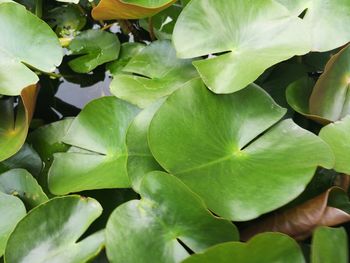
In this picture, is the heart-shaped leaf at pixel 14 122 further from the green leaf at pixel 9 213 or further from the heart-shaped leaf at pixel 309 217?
the heart-shaped leaf at pixel 309 217

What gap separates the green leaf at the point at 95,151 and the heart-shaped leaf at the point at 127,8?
175mm

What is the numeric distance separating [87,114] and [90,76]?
0.95 feet

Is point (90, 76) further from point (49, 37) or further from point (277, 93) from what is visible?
point (277, 93)

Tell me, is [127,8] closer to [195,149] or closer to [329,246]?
[195,149]

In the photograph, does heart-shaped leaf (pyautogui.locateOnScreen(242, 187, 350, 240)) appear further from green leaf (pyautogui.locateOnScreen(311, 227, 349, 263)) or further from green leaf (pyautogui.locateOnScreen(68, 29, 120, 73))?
green leaf (pyautogui.locateOnScreen(68, 29, 120, 73))

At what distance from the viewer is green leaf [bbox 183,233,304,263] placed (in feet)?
1.67

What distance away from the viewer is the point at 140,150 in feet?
2.26

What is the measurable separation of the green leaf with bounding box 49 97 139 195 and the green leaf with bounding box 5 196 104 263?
5 centimetres

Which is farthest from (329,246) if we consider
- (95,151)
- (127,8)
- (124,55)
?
(124,55)

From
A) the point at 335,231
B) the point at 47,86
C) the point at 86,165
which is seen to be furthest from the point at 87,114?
the point at 335,231

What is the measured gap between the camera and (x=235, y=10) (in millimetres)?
781

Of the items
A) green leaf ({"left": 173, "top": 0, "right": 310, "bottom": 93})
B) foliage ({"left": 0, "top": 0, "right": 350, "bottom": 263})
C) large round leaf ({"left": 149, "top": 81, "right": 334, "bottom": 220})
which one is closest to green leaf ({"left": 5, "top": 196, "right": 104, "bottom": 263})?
foliage ({"left": 0, "top": 0, "right": 350, "bottom": 263})

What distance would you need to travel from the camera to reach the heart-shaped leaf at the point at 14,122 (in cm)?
77

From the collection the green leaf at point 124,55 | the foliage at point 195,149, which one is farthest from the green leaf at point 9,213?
the green leaf at point 124,55
